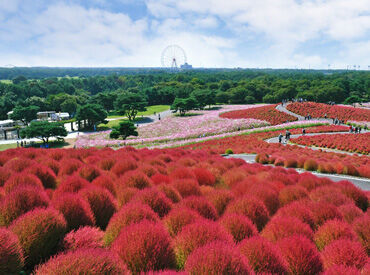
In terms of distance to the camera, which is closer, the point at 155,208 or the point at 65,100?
the point at 155,208

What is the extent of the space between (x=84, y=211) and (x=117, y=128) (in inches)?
1400

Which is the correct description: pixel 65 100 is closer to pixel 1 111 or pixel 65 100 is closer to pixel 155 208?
pixel 1 111

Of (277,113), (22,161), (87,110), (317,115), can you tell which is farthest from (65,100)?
(22,161)

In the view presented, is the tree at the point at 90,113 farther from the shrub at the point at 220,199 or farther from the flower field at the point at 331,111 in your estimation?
the shrub at the point at 220,199

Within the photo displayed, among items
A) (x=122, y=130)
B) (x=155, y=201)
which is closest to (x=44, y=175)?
(x=155, y=201)

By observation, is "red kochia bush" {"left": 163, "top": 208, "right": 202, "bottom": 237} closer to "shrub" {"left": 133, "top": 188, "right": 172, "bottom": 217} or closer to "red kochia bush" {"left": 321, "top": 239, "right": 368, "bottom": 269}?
"shrub" {"left": 133, "top": 188, "right": 172, "bottom": 217}

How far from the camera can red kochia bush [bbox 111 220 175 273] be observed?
294 cm

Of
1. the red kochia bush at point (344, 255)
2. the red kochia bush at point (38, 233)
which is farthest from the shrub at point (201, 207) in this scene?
the red kochia bush at point (38, 233)

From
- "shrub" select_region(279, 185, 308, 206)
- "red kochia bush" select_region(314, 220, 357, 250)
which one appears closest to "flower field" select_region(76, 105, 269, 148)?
"shrub" select_region(279, 185, 308, 206)

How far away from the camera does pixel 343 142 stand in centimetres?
3109

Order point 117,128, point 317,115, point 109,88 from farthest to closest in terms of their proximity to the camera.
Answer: point 109,88, point 317,115, point 117,128

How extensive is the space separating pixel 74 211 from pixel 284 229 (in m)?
3.41

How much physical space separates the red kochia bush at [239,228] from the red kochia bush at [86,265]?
192 centimetres

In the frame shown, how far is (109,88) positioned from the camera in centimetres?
16088
